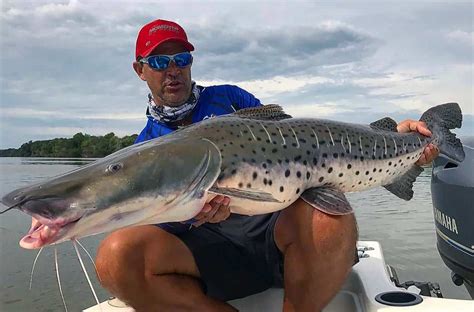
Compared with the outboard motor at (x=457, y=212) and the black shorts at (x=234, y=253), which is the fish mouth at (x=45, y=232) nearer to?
the black shorts at (x=234, y=253)

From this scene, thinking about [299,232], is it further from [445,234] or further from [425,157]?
[445,234]

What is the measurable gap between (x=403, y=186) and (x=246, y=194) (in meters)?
1.53

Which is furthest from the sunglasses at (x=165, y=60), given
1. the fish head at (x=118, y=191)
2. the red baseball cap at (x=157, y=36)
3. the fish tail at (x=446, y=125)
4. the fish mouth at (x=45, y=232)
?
the fish tail at (x=446, y=125)

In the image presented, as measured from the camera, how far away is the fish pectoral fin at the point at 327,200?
8.73 ft

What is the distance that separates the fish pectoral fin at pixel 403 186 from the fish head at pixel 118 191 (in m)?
1.55

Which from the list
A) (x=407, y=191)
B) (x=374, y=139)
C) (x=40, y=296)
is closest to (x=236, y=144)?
(x=374, y=139)

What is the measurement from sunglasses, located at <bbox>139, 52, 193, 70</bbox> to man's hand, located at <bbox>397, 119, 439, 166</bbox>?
64.0 inches

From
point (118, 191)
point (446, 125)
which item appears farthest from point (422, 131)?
point (118, 191)

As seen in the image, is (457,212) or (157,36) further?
(457,212)

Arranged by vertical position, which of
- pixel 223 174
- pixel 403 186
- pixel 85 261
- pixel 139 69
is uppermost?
pixel 139 69

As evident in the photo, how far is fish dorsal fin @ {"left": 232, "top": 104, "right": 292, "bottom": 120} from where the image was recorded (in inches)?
114

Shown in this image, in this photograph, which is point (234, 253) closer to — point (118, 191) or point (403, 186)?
point (118, 191)

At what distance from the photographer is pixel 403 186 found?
3.53 meters

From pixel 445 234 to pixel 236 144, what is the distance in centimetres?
245
